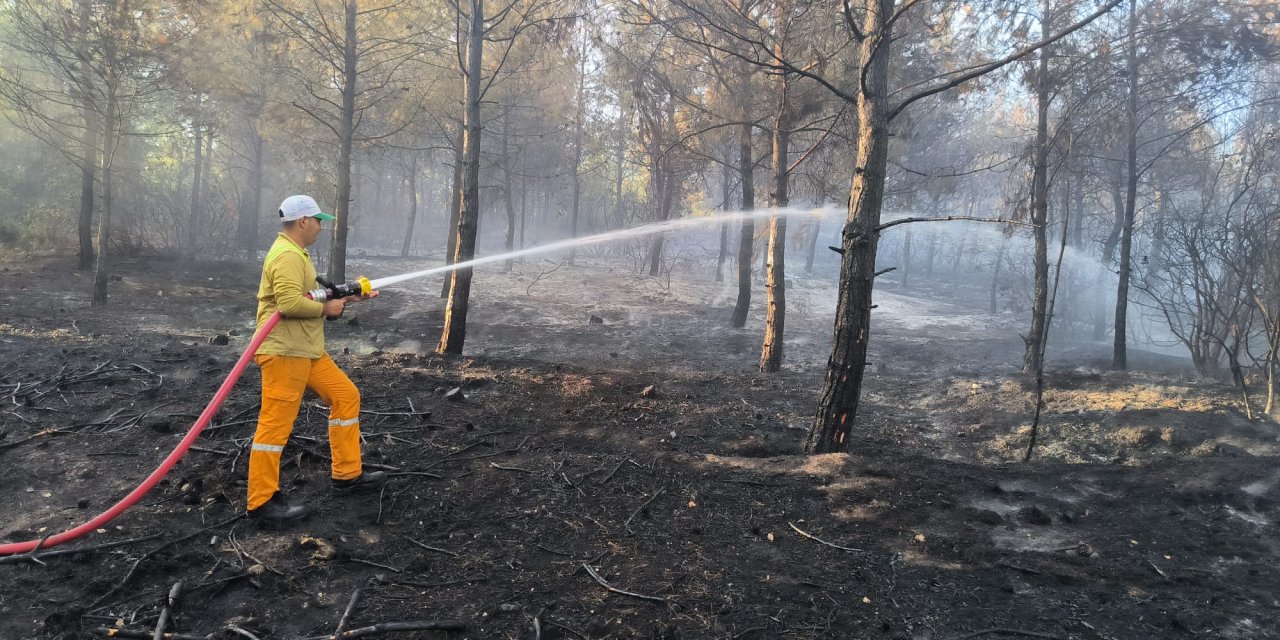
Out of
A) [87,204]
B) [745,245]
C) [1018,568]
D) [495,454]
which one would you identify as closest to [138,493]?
[495,454]

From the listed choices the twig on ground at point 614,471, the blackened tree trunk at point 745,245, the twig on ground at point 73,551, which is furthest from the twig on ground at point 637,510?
the blackened tree trunk at point 745,245

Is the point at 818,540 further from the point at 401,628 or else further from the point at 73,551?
the point at 73,551

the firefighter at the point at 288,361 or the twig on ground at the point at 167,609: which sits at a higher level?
the firefighter at the point at 288,361

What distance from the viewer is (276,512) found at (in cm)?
411

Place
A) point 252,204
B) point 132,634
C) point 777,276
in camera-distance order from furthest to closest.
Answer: point 252,204, point 777,276, point 132,634

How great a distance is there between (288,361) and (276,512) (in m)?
0.98

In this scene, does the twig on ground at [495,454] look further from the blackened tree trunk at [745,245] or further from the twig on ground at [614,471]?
the blackened tree trunk at [745,245]

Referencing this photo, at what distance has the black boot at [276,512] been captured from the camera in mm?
4082

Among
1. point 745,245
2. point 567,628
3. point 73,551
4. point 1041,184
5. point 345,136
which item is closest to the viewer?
point 567,628

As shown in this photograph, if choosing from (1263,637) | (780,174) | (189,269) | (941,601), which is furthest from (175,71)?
(1263,637)

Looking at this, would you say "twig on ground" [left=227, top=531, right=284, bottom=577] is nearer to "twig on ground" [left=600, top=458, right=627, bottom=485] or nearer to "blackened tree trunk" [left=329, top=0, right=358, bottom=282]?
"twig on ground" [left=600, top=458, right=627, bottom=485]

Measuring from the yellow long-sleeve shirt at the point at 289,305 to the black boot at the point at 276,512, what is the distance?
100 centimetres

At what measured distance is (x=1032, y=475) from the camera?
549cm

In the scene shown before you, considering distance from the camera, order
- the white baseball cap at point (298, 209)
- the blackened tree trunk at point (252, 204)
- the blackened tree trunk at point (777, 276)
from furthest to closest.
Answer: the blackened tree trunk at point (252, 204), the blackened tree trunk at point (777, 276), the white baseball cap at point (298, 209)
